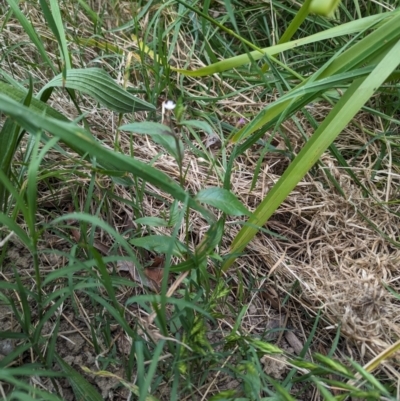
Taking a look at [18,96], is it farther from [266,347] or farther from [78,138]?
[266,347]

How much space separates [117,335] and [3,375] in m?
0.31

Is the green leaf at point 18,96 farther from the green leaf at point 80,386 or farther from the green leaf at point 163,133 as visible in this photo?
the green leaf at point 80,386

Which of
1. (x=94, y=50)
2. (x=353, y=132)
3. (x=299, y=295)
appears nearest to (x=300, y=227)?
(x=299, y=295)

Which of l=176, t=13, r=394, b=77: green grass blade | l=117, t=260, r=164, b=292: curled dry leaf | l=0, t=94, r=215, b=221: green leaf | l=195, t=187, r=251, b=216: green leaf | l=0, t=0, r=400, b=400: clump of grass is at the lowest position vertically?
l=117, t=260, r=164, b=292: curled dry leaf

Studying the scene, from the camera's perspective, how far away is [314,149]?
3.73 ft

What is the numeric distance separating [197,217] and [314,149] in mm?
323

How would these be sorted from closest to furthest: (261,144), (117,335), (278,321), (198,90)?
(117,335)
(278,321)
(261,144)
(198,90)

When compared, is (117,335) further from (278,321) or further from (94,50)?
(94,50)

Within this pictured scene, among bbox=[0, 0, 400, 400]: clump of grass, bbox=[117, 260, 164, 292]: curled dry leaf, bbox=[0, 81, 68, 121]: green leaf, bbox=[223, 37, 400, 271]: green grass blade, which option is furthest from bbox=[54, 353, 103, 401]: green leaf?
bbox=[0, 81, 68, 121]: green leaf

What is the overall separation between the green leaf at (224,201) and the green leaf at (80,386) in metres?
0.37

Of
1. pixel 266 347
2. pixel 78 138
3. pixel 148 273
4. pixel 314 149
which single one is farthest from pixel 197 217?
pixel 78 138

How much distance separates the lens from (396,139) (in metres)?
1.46

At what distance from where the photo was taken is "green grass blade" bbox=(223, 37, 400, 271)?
1126mm

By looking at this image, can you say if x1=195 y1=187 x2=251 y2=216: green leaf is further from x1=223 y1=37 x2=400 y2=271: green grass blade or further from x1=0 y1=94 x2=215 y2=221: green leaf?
x1=223 y1=37 x2=400 y2=271: green grass blade
